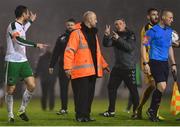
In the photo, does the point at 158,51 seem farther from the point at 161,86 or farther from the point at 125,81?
the point at 125,81

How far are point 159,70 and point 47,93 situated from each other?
15.3 ft

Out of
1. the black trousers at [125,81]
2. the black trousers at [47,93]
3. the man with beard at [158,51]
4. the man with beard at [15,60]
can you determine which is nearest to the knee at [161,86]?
the man with beard at [158,51]

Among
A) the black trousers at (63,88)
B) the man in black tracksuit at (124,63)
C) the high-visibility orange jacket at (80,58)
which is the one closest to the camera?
the high-visibility orange jacket at (80,58)

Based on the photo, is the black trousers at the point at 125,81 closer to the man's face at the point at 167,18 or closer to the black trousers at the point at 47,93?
the man's face at the point at 167,18

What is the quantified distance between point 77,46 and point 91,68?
36 centimetres

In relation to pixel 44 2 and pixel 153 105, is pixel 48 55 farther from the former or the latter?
pixel 153 105

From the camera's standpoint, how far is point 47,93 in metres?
13.4

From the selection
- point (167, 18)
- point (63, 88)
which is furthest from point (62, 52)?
point (167, 18)

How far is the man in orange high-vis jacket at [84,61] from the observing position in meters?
9.05

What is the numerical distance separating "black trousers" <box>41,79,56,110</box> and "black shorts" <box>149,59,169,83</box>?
422cm

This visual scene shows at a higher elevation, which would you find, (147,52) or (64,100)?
(147,52)

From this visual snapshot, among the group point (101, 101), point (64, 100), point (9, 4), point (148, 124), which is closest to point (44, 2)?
point (9, 4)

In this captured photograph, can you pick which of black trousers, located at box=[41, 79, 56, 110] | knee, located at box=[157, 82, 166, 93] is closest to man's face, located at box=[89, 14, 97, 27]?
knee, located at box=[157, 82, 166, 93]

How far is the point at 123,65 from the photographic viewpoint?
1034cm
